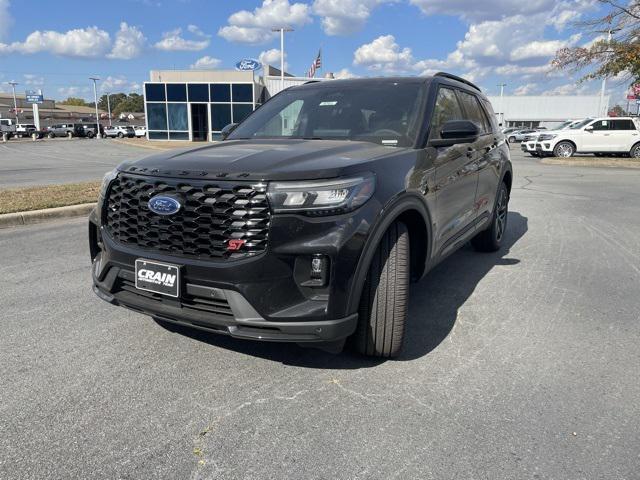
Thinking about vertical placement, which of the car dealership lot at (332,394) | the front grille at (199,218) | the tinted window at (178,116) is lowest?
the car dealership lot at (332,394)

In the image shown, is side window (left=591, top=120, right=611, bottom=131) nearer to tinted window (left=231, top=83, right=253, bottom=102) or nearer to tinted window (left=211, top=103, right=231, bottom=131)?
tinted window (left=231, top=83, right=253, bottom=102)

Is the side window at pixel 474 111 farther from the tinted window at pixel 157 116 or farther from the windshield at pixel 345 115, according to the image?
the tinted window at pixel 157 116

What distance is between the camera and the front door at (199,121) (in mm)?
40438

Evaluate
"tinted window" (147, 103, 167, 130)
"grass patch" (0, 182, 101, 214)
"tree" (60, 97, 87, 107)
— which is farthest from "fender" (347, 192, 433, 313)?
"tree" (60, 97, 87, 107)

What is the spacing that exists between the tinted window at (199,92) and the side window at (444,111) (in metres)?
38.2

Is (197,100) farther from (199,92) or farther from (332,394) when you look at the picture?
(332,394)

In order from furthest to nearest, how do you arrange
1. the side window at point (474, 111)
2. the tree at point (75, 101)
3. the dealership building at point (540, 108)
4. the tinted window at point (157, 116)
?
the tree at point (75, 101), the dealership building at point (540, 108), the tinted window at point (157, 116), the side window at point (474, 111)

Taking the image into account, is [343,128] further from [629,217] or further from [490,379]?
[629,217]

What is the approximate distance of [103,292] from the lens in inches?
122

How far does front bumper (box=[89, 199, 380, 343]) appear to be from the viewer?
254 cm

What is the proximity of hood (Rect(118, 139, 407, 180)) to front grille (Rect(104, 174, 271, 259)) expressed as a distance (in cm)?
7

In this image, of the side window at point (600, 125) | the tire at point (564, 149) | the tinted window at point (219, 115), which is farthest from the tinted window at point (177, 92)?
the side window at point (600, 125)

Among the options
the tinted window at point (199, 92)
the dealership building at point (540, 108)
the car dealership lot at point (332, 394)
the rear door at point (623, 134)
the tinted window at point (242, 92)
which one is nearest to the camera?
the car dealership lot at point (332, 394)

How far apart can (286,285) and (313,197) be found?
471mm
